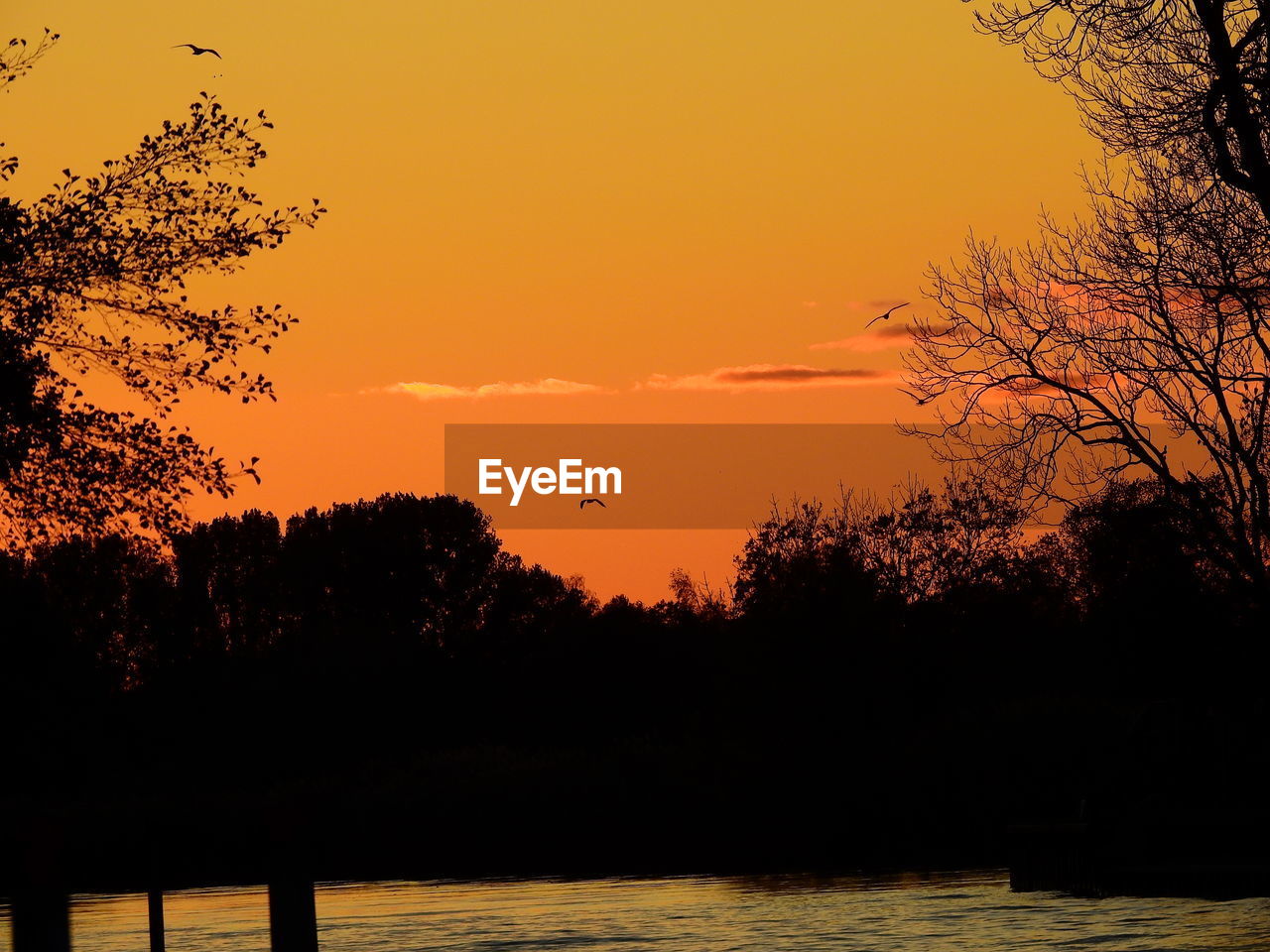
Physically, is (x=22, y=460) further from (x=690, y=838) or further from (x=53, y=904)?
(x=690, y=838)

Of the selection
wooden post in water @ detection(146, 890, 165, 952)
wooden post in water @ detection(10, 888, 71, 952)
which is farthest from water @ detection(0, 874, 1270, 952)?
wooden post in water @ detection(10, 888, 71, 952)

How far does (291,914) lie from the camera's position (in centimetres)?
1178

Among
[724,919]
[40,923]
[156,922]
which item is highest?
[40,923]

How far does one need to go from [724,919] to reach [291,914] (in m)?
10.7

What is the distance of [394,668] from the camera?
74.1m

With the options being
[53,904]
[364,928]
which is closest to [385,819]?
[364,928]

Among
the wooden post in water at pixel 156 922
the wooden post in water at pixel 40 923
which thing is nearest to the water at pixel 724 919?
the wooden post in water at pixel 156 922

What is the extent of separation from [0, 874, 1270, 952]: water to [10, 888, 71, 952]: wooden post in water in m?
8.21

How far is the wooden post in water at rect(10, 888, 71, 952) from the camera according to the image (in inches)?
419

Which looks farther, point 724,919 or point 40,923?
point 724,919

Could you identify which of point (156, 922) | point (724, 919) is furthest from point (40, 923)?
point (724, 919)

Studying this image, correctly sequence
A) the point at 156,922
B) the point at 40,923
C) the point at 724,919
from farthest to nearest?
the point at 724,919
the point at 156,922
the point at 40,923

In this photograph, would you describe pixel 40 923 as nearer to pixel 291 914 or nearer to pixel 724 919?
pixel 291 914

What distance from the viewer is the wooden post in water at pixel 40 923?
34.9 feet
